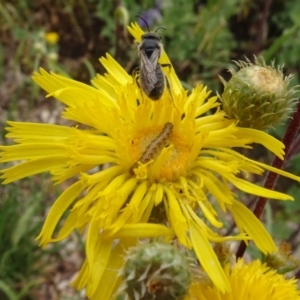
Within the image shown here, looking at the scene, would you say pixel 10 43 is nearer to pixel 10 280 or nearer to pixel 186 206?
pixel 10 280

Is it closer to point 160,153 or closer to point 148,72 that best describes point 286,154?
point 160,153

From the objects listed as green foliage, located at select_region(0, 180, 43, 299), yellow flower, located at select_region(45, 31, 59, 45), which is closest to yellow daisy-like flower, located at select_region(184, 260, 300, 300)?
green foliage, located at select_region(0, 180, 43, 299)

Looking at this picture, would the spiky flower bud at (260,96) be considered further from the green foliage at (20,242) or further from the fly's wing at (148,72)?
the green foliage at (20,242)

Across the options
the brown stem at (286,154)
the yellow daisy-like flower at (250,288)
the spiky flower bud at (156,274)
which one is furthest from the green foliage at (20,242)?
the spiky flower bud at (156,274)

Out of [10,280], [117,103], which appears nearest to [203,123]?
[117,103]

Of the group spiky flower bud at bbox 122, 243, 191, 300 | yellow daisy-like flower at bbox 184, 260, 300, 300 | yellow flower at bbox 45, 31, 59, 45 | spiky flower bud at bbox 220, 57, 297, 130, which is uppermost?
yellow flower at bbox 45, 31, 59, 45

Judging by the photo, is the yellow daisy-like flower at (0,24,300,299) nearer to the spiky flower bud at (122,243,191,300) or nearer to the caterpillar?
the caterpillar
